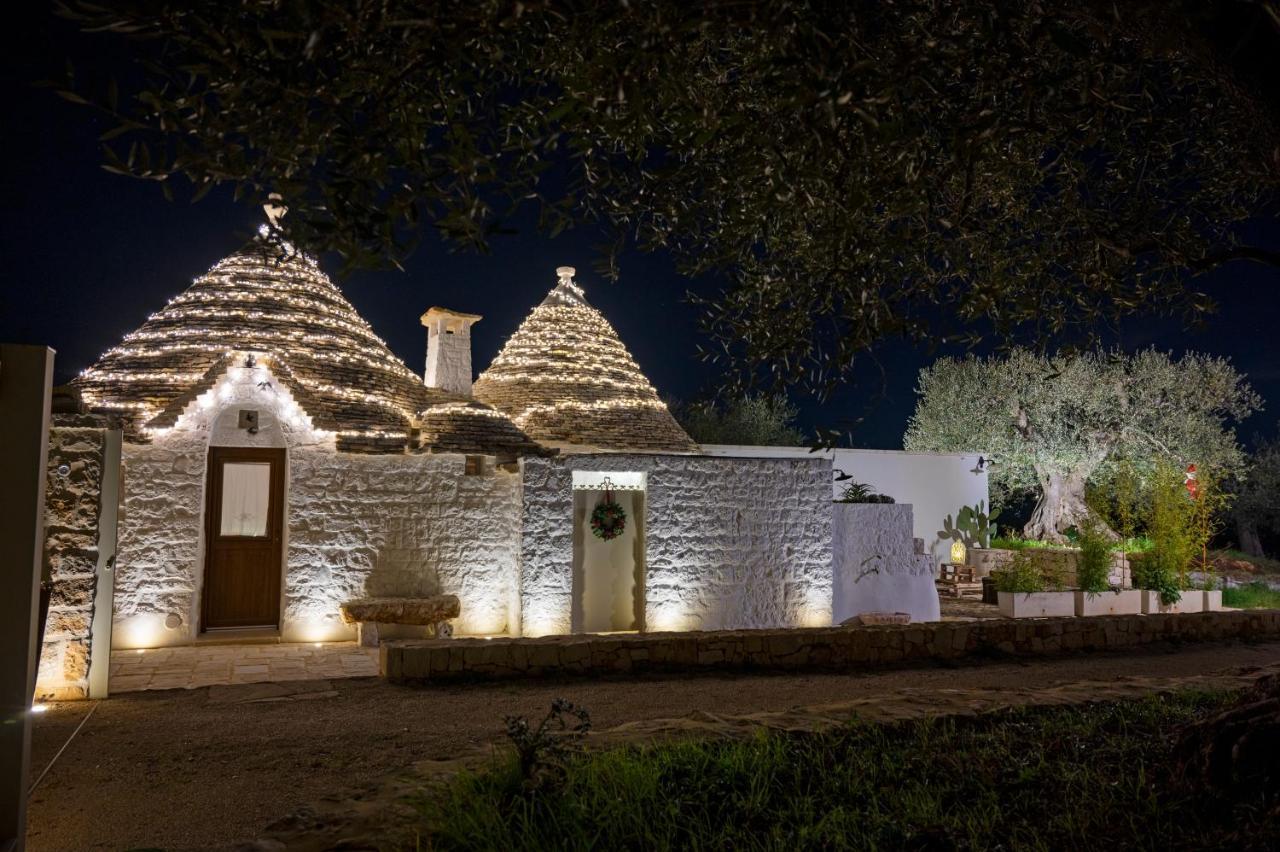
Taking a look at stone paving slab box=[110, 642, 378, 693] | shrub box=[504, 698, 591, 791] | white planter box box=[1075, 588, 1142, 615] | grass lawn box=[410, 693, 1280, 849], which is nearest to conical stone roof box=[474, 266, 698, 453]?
stone paving slab box=[110, 642, 378, 693]

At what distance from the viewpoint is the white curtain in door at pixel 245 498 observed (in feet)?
36.0

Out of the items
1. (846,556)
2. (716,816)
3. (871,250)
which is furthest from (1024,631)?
(716,816)

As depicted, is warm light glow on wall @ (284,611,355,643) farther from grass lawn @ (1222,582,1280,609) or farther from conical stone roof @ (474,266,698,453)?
grass lawn @ (1222,582,1280,609)

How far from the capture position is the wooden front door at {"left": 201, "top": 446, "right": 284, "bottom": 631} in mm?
10797

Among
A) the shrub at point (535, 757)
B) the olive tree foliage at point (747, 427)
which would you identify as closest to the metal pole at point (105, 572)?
the shrub at point (535, 757)

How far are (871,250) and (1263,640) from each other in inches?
395

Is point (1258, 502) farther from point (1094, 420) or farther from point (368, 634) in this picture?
point (368, 634)

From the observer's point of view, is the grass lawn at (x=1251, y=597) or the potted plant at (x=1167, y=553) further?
the grass lawn at (x=1251, y=597)

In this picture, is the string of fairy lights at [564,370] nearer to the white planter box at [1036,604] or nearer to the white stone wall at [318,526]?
the white stone wall at [318,526]

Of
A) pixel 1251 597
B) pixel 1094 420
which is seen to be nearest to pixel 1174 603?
pixel 1251 597

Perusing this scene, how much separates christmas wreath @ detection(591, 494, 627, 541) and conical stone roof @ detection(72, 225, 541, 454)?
1290 millimetres

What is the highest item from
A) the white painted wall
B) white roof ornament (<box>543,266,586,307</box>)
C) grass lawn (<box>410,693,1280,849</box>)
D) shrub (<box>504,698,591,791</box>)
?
white roof ornament (<box>543,266,586,307</box>)

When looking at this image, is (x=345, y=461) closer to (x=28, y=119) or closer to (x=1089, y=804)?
(x=28, y=119)

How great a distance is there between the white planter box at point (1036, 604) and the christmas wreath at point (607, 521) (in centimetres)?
727
